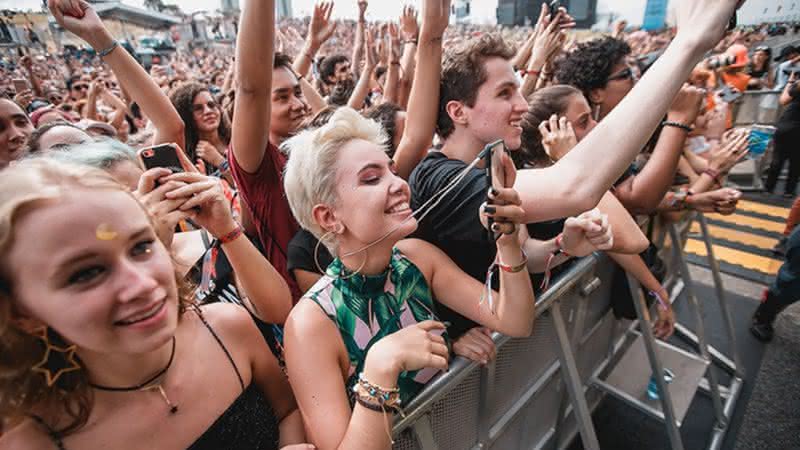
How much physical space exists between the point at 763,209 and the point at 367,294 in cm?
788

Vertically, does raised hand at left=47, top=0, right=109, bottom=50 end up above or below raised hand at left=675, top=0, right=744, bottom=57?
above

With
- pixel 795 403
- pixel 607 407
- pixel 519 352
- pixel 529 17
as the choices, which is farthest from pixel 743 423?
pixel 529 17

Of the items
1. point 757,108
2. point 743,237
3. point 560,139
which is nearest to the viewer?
point 560,139

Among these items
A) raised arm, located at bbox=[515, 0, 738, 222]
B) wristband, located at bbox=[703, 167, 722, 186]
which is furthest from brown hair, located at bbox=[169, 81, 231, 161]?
wristband, located at bbox=[703, 167, 722, 186]

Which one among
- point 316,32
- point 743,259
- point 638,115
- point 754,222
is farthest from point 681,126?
point 754,222

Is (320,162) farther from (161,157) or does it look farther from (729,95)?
(729,95)

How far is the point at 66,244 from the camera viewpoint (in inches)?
34.2

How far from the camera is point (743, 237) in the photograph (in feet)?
18.2

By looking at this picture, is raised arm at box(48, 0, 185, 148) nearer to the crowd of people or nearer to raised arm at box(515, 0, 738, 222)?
the crowd of people

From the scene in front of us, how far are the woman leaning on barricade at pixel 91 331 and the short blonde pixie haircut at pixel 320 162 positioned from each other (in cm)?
53

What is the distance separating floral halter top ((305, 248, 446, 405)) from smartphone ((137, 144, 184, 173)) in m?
0.66

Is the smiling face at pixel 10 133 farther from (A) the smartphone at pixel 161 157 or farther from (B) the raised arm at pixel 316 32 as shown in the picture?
(A) the smartphone at pixel 161 157

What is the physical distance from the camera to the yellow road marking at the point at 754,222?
575 cm

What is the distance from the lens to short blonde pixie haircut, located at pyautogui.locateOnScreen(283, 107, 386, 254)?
1469 mm
